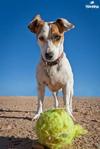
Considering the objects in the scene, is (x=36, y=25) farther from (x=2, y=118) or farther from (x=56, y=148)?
(x=56, y=148)

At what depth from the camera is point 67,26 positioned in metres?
6.52

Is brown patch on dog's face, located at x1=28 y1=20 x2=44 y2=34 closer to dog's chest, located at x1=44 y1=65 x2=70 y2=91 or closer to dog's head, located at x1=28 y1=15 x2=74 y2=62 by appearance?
dog's head, located at x1=28 y1=15 x2=74 y2=62

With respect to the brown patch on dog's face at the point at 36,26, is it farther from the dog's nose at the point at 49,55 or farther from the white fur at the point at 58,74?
the dog's nose at the point at 49,55

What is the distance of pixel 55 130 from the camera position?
Result: 3.60 m

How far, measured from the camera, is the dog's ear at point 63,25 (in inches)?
253

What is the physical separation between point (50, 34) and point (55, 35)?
9 centimetres

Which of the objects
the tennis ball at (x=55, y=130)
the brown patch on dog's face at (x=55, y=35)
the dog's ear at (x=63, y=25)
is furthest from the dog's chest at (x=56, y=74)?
the tennis ball at (x=55, y=130)

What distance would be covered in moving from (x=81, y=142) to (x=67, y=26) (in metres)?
2.77

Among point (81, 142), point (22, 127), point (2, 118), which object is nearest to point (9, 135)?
point (22, 127)

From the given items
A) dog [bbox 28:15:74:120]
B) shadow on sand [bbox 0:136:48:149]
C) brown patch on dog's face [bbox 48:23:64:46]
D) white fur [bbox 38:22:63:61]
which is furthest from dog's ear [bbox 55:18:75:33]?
shadow on sand [bbox 0:136:48:149]

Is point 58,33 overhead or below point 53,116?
overhead

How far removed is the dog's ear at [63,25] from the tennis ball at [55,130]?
2922 mm

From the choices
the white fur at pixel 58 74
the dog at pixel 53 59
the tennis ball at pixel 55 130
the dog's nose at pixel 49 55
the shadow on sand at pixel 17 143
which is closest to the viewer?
the tennis ball at pixel 55 130

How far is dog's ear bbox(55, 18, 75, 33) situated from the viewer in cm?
643
